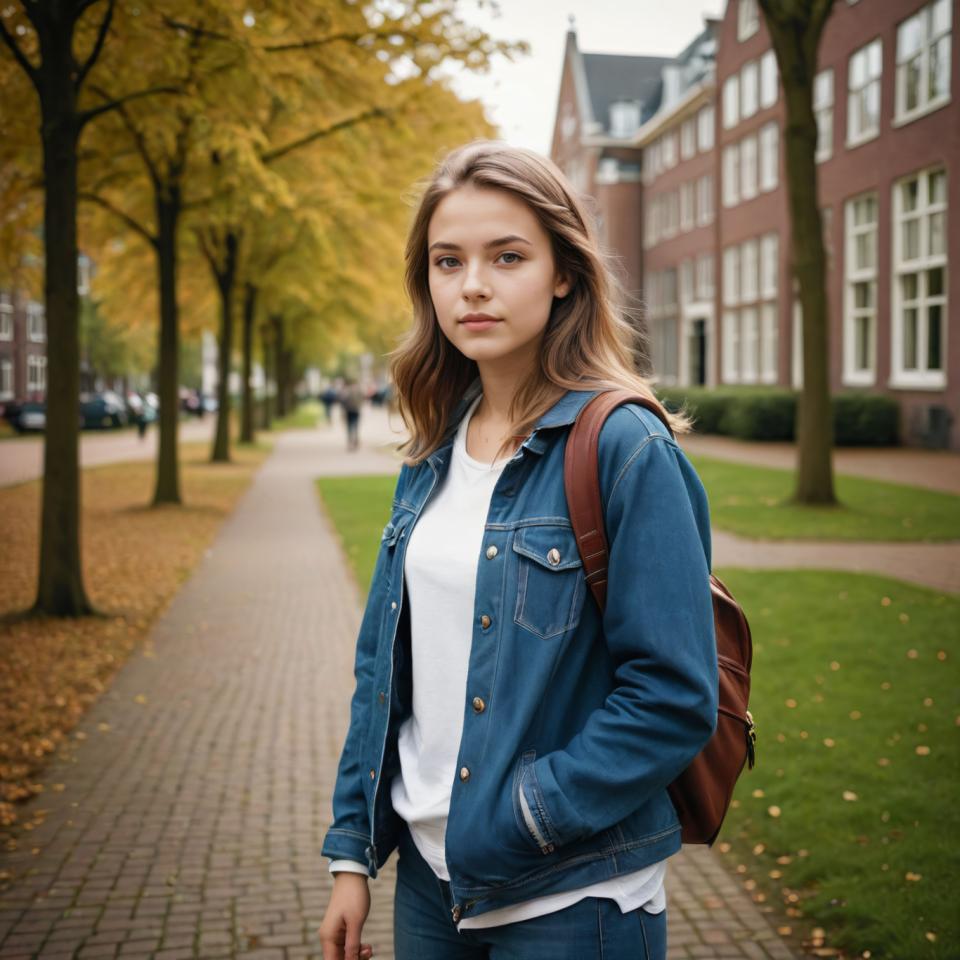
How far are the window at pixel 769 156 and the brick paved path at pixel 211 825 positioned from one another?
1184 inches

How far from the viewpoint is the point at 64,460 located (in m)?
8.82

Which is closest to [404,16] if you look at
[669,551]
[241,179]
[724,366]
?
[241,179]

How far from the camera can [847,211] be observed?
A: 28.0 meters

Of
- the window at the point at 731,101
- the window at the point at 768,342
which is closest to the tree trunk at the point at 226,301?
the window at the point at 768,342

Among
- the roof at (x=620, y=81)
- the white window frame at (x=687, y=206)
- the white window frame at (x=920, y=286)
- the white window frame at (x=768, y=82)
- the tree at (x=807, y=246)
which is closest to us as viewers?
the tree at (x=807, y=246)

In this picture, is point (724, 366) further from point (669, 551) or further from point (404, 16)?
point (669, 551)

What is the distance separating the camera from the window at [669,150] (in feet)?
153

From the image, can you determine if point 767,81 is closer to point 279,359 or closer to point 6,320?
point 279,359

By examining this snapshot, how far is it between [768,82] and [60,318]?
3124 centimetres

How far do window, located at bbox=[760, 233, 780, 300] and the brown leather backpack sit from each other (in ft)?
112

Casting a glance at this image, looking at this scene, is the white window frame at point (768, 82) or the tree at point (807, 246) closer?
the tree at point (807, 246)

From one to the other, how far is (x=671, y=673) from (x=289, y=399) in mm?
59519

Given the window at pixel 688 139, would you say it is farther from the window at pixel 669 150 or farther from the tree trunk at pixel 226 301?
the tree trunk at pixel 226 301

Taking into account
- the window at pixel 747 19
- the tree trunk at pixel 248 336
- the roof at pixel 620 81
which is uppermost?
the roof at pixel 620 81
